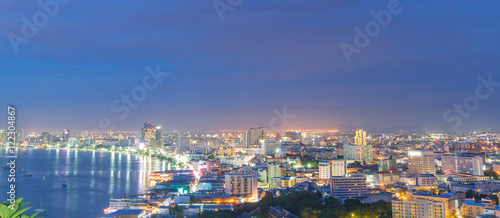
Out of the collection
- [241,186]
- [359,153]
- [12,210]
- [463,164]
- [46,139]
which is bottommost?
[241,186]

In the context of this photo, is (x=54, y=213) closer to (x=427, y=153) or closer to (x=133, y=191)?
(x=133, y=191)

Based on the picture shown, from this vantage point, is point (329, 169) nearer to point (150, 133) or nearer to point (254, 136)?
point (254, 136)

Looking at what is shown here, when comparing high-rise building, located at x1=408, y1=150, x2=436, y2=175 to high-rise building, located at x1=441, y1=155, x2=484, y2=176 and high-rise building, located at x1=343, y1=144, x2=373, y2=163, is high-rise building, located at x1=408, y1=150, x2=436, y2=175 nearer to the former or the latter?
high-rise building, located at x1=441, y1=155, x2=484, y2=176

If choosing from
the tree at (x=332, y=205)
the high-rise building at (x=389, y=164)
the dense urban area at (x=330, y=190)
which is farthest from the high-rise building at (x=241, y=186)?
the high-rise building at (x=389, y=164)

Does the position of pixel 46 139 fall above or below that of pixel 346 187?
above

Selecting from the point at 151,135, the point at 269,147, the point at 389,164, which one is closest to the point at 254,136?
the point at 269,147

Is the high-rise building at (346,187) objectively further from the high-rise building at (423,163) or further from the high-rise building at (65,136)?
the high-rise building at (65,136)
